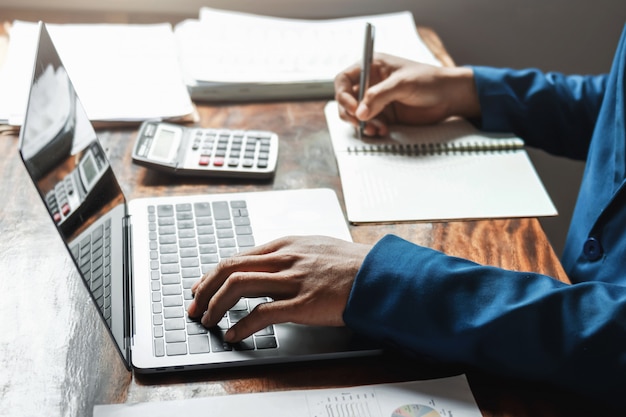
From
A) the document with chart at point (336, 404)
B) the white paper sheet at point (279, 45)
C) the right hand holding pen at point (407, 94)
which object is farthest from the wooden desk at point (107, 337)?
the white paper sheet at point (279, 45)

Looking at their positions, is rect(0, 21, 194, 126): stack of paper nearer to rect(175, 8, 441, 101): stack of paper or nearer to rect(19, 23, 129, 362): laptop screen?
rect(175, 8, 441, 101): stack of paper

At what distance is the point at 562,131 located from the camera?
112cm

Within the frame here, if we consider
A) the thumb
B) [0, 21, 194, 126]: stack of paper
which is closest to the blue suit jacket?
the thumb

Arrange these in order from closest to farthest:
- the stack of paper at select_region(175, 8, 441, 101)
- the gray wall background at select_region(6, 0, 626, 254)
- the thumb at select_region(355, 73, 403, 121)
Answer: the thumb at select_region(355, 73, 403, 121)
the stack of paper at select_region(175, 8, 441, 101)
the gray wall background at select_region(6, 0, 626, 254)

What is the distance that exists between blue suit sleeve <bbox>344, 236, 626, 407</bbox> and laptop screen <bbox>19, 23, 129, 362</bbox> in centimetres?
23

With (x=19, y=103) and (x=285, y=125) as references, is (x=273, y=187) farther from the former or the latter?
(x=19, y=103)

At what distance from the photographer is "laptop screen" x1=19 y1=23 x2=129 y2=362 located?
59cm

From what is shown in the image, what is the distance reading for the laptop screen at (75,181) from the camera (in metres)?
0.59

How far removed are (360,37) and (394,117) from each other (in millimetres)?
265

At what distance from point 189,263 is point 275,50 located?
556mm

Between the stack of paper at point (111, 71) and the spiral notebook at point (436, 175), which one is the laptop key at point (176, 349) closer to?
the spiral notebook at point (436, 175)

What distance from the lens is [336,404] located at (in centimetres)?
64

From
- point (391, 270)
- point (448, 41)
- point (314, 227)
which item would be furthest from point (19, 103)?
point (448, 41)

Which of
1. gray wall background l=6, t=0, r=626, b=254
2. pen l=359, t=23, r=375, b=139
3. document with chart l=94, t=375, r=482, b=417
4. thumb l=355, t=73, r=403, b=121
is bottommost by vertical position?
Answer: gray wall background l=6, t=0, r=626, b=254
